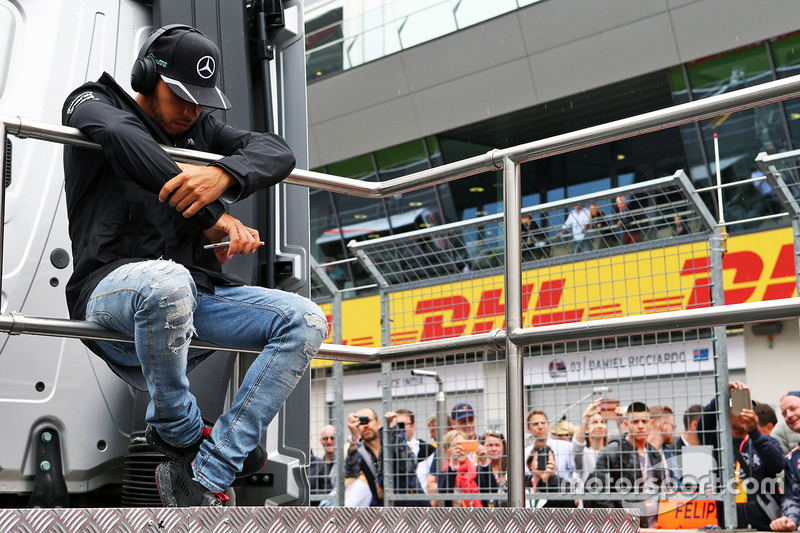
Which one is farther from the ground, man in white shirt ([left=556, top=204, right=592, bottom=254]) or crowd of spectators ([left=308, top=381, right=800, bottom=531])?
man in white shirt ([left=556, top=204, right=592, bottom=254])

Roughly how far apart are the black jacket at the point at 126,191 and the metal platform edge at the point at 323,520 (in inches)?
39.9

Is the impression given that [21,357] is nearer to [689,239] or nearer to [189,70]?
[189,70]

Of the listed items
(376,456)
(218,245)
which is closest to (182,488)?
(218,245)

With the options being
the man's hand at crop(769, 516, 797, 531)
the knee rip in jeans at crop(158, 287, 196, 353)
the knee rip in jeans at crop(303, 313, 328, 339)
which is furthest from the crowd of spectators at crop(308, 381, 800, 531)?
the knee rip in jeans at crop(158, 287, 196, 353)

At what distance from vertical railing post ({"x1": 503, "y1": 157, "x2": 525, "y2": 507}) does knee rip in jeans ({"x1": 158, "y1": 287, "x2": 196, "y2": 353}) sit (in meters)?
0.90

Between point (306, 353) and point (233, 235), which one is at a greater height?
point (233, 235)

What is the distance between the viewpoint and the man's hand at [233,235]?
8.32ft

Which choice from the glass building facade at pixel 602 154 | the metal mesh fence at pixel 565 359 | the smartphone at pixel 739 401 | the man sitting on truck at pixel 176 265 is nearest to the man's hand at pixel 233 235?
the man sitting on truck at pixel 176 265

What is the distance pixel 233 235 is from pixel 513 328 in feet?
2.75

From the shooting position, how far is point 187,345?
237 cm

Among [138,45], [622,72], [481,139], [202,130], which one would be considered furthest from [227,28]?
[481,139]

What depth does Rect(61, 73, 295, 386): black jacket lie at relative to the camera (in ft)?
7.89

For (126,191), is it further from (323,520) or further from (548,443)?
(548,443)

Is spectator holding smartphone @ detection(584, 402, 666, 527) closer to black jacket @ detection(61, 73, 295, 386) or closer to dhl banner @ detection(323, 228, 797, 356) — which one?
dhl banner @ detection(323, 228, 797, 356)
